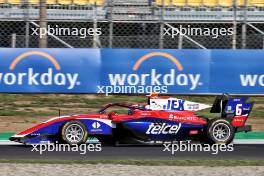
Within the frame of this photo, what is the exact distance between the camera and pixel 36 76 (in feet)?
51.9

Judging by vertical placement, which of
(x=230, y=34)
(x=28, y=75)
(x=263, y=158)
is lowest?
(x=263, y=158)

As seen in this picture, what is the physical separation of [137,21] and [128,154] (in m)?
8.48

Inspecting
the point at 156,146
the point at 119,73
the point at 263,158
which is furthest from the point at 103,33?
the point at 263,158

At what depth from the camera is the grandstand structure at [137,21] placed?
55.6ft

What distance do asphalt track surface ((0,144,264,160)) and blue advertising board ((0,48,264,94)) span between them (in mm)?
5259

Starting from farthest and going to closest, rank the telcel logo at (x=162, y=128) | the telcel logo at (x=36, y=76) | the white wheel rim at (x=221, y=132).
A: the telcel logo at (x=36, y=76), the white wheel rim at (x=221, y=132), the telcel logo at (x=162, y=128)

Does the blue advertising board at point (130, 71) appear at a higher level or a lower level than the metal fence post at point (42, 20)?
lower

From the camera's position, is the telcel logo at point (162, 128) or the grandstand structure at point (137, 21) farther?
the grandstand structure at point (137, 21)

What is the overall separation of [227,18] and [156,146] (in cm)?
848

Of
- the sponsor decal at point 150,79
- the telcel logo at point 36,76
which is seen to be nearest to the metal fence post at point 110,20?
the sponsor decal at point 150,79

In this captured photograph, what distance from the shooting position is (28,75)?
15.8 metres

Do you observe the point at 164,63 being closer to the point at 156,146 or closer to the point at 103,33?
the point at 103,33

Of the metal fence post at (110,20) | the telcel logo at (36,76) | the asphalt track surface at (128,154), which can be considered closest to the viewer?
the asphalt track surface at (128,154)

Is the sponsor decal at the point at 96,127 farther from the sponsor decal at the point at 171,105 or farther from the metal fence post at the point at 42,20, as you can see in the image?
the metal fence post at the point at 42,20
